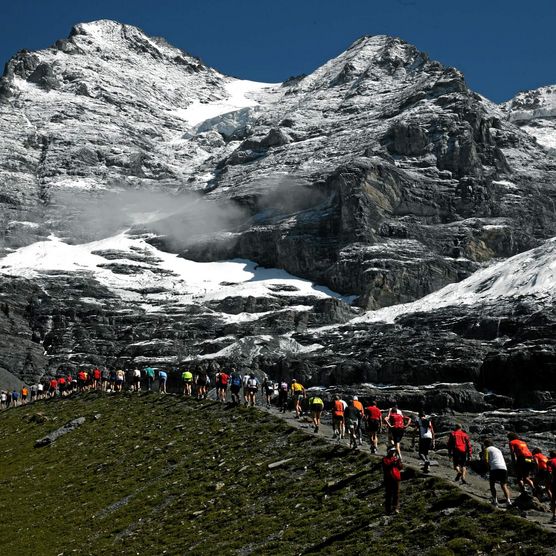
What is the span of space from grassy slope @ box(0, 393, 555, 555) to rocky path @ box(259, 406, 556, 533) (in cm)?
99

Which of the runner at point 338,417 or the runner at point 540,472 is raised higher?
the runner at point 338,417

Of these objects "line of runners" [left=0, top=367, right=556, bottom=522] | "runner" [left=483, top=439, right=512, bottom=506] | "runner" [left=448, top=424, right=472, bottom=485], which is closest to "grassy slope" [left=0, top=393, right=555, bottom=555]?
"line of runners" [left=0, top=367, right=556, bottom=522]

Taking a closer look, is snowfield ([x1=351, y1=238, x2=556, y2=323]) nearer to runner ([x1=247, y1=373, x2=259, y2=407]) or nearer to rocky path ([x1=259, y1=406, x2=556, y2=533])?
runner ([x1=247, y1=373, x2=259, y2=407])

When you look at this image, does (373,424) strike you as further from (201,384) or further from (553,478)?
(201,384)

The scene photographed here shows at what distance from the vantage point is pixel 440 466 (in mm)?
38312

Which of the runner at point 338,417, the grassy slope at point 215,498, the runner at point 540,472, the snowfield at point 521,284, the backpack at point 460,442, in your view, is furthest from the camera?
the snowfield at point 521,284

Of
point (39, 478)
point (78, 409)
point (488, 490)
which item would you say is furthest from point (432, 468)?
point (78, 409)

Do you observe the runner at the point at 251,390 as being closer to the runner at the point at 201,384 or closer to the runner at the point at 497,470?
the runner at the point at 201,384

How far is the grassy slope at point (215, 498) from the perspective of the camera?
92.5ft

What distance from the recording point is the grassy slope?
28203 mm

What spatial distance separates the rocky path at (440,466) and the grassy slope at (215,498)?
99 cm

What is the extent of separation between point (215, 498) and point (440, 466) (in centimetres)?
1066

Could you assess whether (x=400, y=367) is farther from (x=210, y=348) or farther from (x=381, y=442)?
(x=381, y=442)

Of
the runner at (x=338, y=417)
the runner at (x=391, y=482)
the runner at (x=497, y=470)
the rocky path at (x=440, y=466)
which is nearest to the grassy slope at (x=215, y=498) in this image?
the runner at (x=391, y=482)
